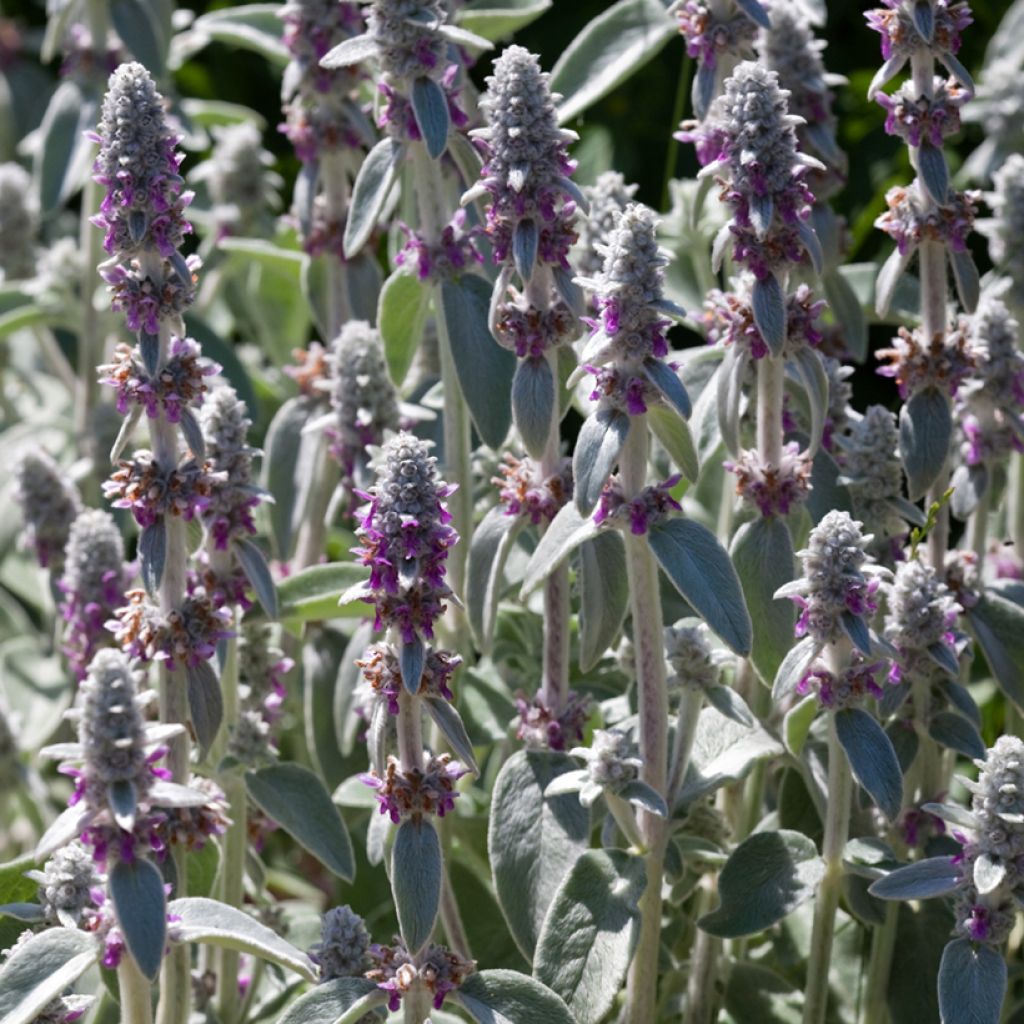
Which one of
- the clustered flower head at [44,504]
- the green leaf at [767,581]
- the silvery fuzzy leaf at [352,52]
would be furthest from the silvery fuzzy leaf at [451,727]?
the clustered flower head at [44,504]

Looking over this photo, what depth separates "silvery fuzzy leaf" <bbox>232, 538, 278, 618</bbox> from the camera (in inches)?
83.7

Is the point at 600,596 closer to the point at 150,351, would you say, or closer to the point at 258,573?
→ the point at 258,573

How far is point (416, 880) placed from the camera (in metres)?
1.85

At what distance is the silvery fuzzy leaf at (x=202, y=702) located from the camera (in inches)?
79.0

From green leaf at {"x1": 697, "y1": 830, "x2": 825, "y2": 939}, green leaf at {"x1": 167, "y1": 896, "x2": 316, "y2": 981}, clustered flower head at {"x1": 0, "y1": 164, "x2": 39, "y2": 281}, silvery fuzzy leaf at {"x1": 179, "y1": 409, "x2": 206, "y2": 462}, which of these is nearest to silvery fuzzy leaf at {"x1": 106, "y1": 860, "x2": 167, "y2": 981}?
green leaf at {"x1": 167, "y1": 896, "x2": 316, "y2": 981}

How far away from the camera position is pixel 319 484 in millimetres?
2848

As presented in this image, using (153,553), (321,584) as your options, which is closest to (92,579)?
(321,584)

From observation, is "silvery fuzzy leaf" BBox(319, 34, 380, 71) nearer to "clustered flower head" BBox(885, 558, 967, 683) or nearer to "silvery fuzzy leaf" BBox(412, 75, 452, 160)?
"silvery fuzzy leaf" BBox(412, 75, 452, 160)

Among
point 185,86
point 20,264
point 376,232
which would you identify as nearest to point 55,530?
point 376,232

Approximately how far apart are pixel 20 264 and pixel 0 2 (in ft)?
7.36

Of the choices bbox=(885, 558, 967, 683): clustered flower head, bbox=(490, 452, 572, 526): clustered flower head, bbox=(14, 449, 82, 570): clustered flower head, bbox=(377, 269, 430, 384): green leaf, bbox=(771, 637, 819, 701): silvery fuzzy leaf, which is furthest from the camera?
bbox=(14, 449, 82, 570): clustered flower head

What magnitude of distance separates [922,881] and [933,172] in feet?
2.92

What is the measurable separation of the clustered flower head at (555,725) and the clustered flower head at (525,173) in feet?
1.88

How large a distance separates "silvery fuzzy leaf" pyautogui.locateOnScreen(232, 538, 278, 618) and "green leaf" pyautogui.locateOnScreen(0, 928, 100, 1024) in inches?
19.9
